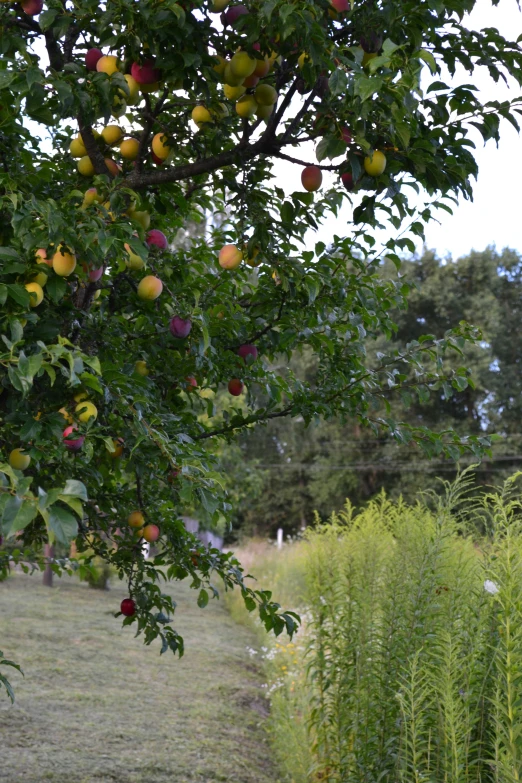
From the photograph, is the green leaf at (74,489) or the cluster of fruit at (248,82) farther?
the cluster of fruit at (248,82)

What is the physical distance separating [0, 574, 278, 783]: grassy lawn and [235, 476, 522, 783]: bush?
74 cm

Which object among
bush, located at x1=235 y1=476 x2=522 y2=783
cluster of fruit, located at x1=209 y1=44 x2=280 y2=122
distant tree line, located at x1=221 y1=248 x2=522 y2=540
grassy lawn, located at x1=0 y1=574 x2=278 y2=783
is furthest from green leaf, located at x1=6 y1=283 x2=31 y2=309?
distant tree line, located at x1=221 y1=248 x2=522 y2=540

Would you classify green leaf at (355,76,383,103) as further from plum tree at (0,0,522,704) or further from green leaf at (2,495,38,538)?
green leaf at (2,495,38,538)

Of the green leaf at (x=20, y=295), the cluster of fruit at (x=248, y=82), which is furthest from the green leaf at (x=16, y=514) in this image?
the cluster of fruit at (x=248, y=82)

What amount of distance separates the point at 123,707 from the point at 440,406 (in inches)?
798

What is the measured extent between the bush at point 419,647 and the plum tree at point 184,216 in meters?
0.53

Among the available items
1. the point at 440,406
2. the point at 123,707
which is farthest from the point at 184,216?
the point at 440,406

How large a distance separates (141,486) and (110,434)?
21.3 inches

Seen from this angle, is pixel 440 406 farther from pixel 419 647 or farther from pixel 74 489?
pixel 74 489

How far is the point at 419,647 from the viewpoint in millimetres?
2947

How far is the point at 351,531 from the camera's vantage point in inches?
149

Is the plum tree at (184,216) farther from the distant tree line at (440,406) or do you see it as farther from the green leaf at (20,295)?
the distant tree line at (440,406)

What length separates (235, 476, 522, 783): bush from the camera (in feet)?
7.91

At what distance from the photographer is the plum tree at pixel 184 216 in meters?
1.68
